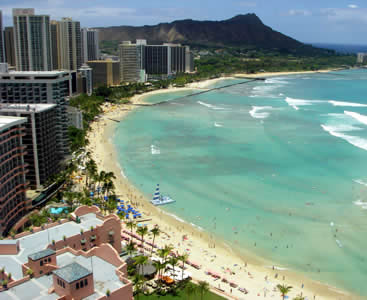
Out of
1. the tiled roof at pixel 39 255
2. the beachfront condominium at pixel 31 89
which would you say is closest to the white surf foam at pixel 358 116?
the beachfront condominium at pixel 31 89

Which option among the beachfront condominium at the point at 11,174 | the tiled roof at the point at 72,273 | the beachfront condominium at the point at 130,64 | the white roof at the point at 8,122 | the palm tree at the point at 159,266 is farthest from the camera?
the beachfront condominium at the point at 130,64

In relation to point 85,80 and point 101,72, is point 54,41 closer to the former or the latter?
point 101,72

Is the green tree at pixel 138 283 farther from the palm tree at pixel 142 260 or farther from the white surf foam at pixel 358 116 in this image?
the white surf foam at pixel 358 116

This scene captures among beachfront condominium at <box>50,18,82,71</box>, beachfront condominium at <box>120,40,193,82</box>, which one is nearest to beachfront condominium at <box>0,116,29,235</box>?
beachfront condominium at <box>50,18,82,71</box>

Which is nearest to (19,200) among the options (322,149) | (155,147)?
(155,147)

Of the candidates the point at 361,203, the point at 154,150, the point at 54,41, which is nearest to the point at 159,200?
the point at 154,150

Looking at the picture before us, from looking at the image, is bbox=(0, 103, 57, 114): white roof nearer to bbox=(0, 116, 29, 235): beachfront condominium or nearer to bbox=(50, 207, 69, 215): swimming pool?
bbox=(0, 116, 29, 235): beachfront condominium
